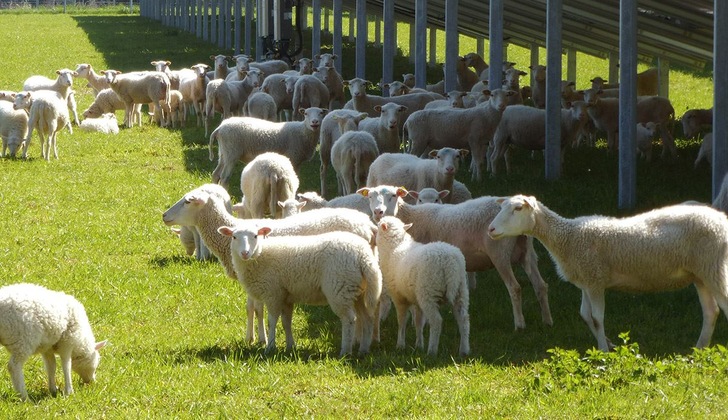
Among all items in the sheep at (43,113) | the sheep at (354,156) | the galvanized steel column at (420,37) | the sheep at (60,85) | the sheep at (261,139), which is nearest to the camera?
the sheep at (354,156)

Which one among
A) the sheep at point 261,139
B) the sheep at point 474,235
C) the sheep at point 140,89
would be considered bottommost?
the sheep at point 474,235

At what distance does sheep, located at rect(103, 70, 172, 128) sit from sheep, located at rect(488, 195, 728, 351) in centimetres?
1642

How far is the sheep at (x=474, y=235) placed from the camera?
9508mm

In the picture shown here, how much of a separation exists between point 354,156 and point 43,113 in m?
7.12

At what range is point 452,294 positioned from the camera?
27.2 ft

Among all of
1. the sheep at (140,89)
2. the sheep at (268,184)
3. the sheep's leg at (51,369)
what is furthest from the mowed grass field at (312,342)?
the sheep at (140,89)

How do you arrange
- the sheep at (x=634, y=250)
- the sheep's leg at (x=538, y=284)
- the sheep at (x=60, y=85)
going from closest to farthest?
the sheep at (x=634, y=250), the sheep's leg at (x=538, y=284), the sheep at (x=60, y=85)

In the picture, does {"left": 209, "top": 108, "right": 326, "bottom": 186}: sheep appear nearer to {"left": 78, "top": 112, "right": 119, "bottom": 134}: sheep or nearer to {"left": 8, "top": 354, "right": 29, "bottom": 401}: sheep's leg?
{"left": 8, "top": 354, "right": 29, "bottom": 401}: sheep's leg

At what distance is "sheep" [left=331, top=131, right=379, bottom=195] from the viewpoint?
46.1ft

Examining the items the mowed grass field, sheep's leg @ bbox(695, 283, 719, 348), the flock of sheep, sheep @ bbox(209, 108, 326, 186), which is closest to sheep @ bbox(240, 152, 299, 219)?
the flock of sheep

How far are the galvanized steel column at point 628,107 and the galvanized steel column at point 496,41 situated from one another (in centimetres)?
415

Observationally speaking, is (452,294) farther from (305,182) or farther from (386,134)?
(305,182)

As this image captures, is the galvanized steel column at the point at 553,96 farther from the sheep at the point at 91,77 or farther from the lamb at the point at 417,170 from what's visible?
the sheep at the point at 91,77

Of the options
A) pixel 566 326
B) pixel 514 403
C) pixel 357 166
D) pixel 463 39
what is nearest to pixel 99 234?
pixel 357 166
